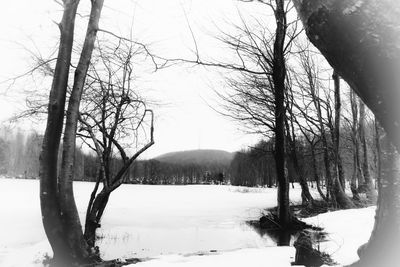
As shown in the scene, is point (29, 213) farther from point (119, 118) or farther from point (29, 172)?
point (29, 172)

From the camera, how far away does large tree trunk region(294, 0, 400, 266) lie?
5.75 feet

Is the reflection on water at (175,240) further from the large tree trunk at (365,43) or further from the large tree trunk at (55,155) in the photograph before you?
the large tree trunk at (365,43)

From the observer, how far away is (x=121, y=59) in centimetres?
1035

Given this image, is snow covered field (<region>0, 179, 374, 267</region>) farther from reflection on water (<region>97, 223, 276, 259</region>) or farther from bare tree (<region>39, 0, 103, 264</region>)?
bare tree (<region>39, 0, 103, 264</region>)

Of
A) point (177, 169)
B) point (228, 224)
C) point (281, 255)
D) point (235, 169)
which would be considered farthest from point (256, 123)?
point (177, 169)

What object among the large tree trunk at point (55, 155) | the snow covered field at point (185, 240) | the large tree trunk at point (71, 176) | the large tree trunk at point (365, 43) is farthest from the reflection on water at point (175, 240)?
the large tree trunk at point (365, 43)

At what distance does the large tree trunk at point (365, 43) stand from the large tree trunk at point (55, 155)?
528cm

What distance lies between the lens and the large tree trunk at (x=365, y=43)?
175cm

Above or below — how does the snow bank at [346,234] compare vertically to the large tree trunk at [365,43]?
below

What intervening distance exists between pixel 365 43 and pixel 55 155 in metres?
5.73

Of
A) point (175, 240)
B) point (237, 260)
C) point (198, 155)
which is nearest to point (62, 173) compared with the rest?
point (237, 260)

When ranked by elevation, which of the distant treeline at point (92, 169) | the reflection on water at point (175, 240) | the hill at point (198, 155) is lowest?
the reflection on water at point (175, 240)

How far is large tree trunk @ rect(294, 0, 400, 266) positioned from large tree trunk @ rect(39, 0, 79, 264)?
5.28 meters

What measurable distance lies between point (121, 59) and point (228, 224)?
8.11 metres
